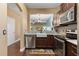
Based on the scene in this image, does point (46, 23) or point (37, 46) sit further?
point (46, 23)

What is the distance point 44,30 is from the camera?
7.63 meters

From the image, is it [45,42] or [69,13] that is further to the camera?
[45,42]

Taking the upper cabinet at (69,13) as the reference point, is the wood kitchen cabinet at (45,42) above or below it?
below

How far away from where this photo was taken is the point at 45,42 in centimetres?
622

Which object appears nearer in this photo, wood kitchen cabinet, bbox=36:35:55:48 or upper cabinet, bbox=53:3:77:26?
upper cabinet, bbox=53:3:77:26

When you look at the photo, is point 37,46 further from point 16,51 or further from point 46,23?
point 46,23

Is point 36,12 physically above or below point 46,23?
above

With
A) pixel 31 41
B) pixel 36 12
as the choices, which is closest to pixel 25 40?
pixel 31 41

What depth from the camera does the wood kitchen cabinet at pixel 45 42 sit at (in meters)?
6.21

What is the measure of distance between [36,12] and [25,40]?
171 centimetres

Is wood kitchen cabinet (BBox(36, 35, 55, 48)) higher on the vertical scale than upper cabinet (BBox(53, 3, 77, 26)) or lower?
lower

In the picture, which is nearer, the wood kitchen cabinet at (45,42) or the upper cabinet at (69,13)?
the upper cabinet at (69,13)

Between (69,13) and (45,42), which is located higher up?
(69,13)

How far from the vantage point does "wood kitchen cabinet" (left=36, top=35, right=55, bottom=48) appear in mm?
6207
